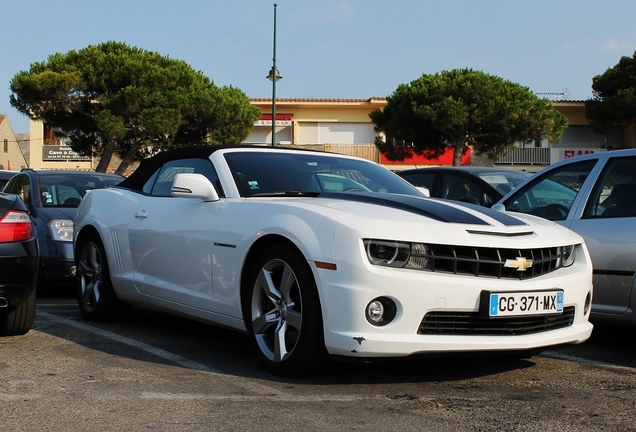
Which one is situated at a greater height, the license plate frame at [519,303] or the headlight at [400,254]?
the headlight at [400,254]

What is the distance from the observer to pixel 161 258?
580 centimetres

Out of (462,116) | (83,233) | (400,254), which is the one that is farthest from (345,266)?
(462,116)

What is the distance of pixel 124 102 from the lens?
32438 millimetres

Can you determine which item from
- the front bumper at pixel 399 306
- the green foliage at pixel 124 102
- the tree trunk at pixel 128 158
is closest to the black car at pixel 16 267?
the front bumper at pixel 399 306

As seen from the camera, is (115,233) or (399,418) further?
(115,233)

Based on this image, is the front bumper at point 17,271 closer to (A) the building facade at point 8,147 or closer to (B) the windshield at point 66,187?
(B) the windshield at point 66,187

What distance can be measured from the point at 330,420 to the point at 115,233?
324cm

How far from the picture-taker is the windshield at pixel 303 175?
17.8 feet

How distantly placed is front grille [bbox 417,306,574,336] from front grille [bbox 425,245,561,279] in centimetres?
23

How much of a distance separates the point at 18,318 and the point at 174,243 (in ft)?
4.47

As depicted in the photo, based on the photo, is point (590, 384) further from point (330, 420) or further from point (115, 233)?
point (115, 233)

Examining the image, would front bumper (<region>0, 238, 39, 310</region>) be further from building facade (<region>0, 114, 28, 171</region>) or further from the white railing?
building facade (<region>0, 114, 28, 171</region>)

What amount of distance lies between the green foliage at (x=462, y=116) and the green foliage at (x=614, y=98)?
373 cm

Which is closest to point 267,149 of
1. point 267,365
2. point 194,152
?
point 194,152
